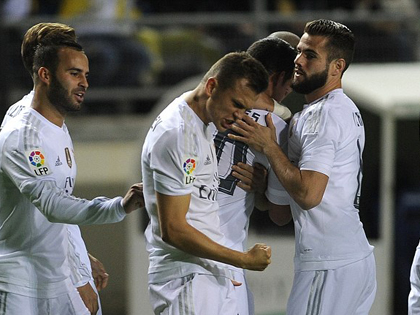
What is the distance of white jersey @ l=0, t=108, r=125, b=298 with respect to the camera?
4.29 m

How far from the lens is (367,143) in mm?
9641

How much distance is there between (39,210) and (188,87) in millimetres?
4592

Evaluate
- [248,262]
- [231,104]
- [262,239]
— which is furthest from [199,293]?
[262,239]

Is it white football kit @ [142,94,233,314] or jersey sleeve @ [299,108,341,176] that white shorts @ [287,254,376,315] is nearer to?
white football kit @ [142,94,233,314]

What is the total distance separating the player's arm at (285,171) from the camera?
4270mm

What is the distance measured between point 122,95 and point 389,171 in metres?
2.58

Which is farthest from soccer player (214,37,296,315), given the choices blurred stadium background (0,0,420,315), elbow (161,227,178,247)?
blurred stadium background (0,0,420,315)

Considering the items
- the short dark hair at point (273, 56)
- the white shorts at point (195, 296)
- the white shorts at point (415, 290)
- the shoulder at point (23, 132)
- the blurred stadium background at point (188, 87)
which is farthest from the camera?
the blurred stadium background at point (188, 87)

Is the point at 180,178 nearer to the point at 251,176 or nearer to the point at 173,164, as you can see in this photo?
the point at 173,164

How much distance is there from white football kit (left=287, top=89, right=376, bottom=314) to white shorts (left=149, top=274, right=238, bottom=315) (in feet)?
1.26

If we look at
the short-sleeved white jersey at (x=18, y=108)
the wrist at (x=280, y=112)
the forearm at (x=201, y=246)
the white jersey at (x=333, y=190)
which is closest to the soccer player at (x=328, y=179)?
the white jersey at (x=333, y=190)

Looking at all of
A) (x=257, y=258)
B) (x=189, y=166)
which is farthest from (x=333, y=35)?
(x=257, y=258)

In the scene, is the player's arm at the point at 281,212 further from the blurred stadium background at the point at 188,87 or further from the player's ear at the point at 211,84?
the blurred stadium background at the point at 188,87

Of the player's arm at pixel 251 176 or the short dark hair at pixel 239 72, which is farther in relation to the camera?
the player's arm at pixel 251 176
